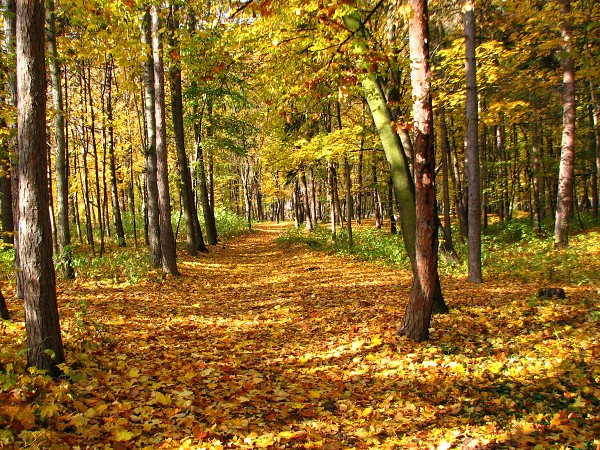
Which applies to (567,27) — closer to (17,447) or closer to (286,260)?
(286,260)

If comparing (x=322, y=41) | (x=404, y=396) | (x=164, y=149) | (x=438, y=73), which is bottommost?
(x=404, y=396)

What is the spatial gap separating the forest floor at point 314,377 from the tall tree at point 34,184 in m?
0.60

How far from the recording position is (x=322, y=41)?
24.1 ft

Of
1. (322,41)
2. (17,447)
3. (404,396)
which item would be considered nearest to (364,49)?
(322,41)

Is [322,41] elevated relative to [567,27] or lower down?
lower down

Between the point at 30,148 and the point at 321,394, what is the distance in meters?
4.09

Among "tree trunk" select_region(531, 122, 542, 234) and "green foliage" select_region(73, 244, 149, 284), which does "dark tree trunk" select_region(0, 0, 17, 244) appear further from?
"tree trunk" select_region(531, 122, 542, 234)

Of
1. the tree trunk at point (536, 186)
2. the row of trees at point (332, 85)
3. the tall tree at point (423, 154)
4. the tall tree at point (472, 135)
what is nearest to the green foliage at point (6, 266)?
the row of trees at point (332, 85)

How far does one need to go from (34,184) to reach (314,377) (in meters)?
3.90

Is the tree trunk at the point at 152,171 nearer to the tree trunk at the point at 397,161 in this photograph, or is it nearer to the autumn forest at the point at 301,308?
the autumn forest at the point at 301,308

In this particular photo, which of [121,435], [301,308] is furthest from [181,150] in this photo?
[121,435]

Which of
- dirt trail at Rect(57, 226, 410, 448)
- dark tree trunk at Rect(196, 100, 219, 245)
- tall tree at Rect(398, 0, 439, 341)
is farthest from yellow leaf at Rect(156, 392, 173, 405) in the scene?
dark tree trunk at Rect(196, 100, 219, 245)

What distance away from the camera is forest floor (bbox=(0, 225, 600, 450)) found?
11.5 ft

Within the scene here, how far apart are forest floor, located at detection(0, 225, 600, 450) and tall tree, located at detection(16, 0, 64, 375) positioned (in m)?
0.60
